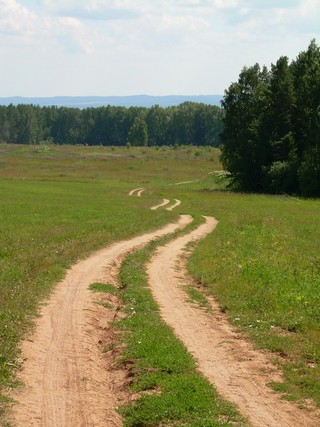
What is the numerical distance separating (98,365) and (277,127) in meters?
65.3

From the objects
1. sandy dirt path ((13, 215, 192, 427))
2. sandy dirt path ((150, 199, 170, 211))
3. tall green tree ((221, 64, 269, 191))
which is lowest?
sandy dirt path ((150, 199, 170, 211))

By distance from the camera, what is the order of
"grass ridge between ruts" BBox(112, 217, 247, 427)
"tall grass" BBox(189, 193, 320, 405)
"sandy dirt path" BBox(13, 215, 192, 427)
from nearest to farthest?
"grass ridge between ruts" BBox(112, 217, 247, 427) < "sandy dirt path" BBox(13, 215, 192, 427) < "tall grass" BBox(189, 193, 320, 405)

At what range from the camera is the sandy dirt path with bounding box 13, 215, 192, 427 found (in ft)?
33.2

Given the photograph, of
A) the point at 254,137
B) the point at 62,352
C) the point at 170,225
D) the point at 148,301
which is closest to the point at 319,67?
the point at 254,137

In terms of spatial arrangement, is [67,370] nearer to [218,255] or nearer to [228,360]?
[228,360]

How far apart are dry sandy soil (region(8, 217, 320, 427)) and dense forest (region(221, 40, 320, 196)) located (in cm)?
5219

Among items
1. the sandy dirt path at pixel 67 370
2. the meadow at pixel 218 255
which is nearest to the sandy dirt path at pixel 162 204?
the meadow at pixel 218 255

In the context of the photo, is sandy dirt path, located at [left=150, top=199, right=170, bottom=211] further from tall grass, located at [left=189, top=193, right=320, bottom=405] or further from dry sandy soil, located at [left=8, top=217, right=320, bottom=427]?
dry sandy soil, located at [left=8, top=217, right=320, bottom=427]

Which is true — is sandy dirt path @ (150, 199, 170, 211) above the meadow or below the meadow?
below

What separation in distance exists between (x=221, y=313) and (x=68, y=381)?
6.89 metres

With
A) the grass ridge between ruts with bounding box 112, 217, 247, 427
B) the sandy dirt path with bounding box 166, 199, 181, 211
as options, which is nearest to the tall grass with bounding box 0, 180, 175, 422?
the sandy dirt path with bounding box 166, 199, 181, 211

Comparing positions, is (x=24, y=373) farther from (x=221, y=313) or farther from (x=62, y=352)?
(x=221, y=313)

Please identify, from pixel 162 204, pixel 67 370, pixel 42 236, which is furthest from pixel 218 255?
pixel 162 204

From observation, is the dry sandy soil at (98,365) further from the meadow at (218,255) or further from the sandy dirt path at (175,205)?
the sandy dirt path at (175,205)
